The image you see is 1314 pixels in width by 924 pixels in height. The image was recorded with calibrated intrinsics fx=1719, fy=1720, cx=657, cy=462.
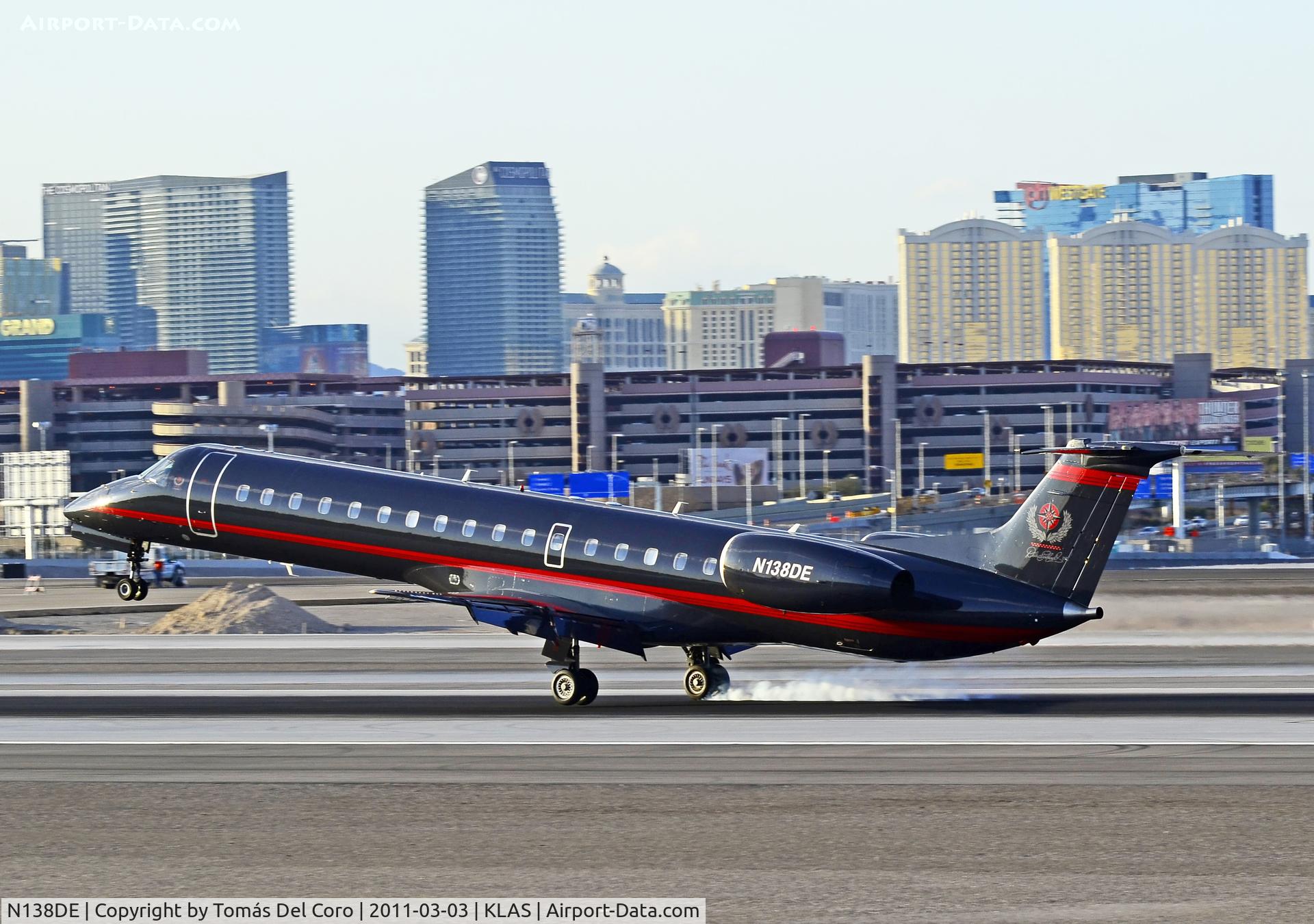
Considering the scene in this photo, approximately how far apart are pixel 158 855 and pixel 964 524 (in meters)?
130

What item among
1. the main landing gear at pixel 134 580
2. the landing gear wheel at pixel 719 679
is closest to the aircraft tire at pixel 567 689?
the landing gear wheel at pixel 719 679

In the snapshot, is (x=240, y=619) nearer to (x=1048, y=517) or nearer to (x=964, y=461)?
(x=1048, y=517)

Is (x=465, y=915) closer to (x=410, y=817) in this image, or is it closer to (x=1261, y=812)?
(x=410, y=817)

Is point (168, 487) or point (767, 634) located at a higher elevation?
point (168, 487)

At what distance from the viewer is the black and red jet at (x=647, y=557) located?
3016cm

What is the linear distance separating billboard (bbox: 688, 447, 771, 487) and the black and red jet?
148605 millimetres

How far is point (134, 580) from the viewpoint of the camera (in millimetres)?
37469

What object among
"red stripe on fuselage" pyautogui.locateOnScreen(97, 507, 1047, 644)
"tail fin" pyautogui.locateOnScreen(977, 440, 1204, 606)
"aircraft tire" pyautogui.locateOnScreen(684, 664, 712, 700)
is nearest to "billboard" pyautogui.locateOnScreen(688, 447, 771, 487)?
"red stripe on fuselage" pyautogui.locateOnScreen(97, 507, 1047, 644)

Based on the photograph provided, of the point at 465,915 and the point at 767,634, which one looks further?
the point at 767,634

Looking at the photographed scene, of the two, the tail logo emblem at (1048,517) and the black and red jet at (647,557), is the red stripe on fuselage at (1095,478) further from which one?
the tail logo emblem at (1048,517)

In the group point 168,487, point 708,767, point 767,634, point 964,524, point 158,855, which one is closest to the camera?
point 158,855

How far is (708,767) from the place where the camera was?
24547 mm

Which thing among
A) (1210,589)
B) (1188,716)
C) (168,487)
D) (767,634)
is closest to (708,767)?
(767,634)

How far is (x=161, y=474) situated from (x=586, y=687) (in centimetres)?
1151
